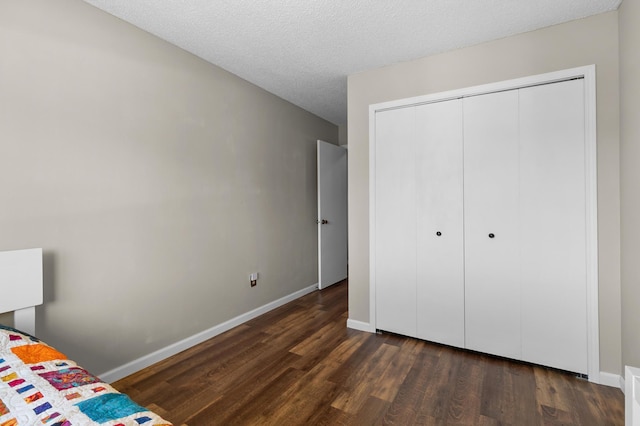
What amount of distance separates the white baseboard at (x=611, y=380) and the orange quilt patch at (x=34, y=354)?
304 centimetres

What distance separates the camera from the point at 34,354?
1.27 m

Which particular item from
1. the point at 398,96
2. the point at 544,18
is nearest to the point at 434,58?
the point at 398,96

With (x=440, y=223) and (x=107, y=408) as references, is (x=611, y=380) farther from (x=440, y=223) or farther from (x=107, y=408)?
(x=107, y=408)

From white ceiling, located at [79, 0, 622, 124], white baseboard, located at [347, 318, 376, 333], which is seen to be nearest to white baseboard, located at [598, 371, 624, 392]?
white baseboard, located at [347, 318, 376, 333]

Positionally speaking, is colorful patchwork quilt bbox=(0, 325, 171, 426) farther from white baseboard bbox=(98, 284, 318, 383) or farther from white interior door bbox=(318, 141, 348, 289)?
white interior door bbox=(318, 141, 348, 289)

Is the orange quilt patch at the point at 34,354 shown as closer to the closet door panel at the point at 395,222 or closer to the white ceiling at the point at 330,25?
the white ceiling at the point at 330,25

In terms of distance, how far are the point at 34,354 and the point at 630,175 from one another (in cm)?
315

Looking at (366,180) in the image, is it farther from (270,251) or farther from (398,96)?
(270,251)

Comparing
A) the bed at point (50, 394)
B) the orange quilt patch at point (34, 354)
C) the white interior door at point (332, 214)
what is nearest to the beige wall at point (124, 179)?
the bed at point (50, 394)

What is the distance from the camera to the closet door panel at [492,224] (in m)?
2.35

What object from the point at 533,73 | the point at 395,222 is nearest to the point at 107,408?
the point at 395,222

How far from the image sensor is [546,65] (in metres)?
2.24

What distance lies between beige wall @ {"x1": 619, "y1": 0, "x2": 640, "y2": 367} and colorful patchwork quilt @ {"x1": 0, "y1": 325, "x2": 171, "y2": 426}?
8.09 ft

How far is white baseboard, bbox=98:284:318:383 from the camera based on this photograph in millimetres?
2121
